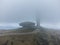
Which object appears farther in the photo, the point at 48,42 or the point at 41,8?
the point at 41,8

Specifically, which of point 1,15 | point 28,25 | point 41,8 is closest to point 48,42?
point 28,25

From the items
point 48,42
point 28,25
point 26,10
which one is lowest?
point 48,42

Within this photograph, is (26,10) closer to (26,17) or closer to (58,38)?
(26,17)

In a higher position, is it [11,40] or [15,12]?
[15,12]

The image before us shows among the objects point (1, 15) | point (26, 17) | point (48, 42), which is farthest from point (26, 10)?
point (48, 42)

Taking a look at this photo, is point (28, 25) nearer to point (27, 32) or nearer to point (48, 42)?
point (27, 32)

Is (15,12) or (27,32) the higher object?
(15,12)

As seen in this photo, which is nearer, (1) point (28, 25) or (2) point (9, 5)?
(1) point (28, 25)
